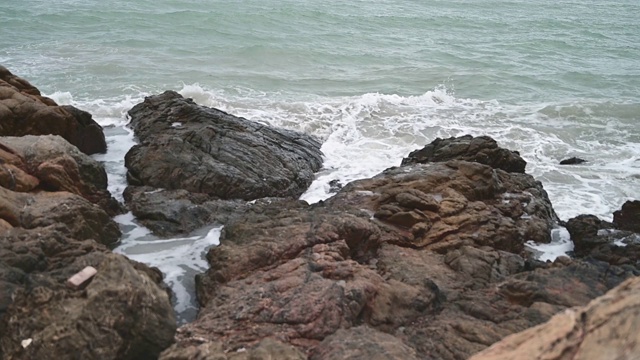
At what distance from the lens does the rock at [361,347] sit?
4934 millimetres

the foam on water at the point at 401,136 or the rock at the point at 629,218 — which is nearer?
the foam on water at the point at 401,136

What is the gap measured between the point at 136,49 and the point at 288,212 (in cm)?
1761

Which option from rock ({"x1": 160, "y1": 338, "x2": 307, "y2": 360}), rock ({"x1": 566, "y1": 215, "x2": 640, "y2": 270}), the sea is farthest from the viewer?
the sea

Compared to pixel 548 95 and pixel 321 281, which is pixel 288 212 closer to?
pixel 321 281

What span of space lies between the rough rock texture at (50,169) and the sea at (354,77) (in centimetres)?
82

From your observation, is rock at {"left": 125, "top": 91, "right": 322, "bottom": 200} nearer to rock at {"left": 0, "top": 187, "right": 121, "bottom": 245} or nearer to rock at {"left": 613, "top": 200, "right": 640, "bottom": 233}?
rock at {"left": 0, "top": 187, "right": 121, "bottom": 245}

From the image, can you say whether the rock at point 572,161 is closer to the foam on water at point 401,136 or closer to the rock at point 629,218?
the foam on water at point 401,136

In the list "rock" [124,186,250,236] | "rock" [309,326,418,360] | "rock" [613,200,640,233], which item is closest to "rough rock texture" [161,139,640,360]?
"rock" [309,326,418,360]

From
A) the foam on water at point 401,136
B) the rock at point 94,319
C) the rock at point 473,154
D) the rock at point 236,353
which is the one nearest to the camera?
the rock at point 236,353

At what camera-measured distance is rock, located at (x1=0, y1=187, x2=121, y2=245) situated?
6875 millimetres

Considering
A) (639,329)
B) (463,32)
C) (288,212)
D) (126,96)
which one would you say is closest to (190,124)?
(288,212)

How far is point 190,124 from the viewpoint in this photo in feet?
39.6

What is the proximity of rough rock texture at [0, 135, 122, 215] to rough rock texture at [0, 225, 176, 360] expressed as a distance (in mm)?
2649

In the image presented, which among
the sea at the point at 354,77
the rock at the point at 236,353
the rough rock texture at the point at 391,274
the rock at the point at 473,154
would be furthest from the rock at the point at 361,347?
the rock at the point at 473,154
